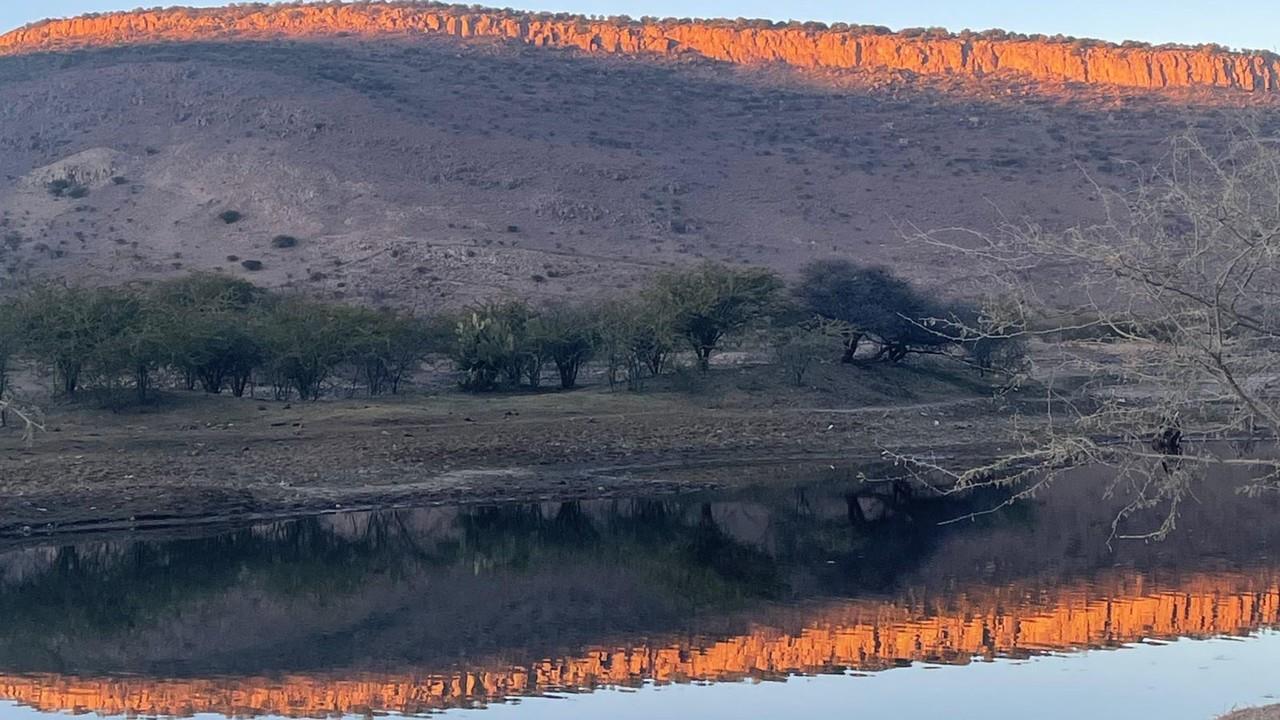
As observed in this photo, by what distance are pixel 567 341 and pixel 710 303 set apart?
4.23 m

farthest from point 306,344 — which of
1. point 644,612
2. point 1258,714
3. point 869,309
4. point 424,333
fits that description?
point 1258,714

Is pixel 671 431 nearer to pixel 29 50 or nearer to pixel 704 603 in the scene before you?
pixel 704 603

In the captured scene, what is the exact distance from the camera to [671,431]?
36500 mm

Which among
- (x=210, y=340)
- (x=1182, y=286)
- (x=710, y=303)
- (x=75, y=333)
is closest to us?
(x=1182, y=286)

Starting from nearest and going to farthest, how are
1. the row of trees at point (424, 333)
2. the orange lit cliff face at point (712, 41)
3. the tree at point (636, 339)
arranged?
the row of trees at point (424, 333), the tree at point (636, 339), the orange lit cliff face at point (712, 41)

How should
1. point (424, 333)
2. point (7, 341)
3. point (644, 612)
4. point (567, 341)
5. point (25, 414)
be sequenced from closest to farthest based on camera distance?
point (25, 414) < point (644, 612) < point (7, 341) < point (424, 333) < point (567, 341)

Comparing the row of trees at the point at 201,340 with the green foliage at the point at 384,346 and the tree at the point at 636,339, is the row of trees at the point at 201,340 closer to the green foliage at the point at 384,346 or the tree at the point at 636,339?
the green foliage at the point at 384,346

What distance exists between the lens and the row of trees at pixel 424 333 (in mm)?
36344

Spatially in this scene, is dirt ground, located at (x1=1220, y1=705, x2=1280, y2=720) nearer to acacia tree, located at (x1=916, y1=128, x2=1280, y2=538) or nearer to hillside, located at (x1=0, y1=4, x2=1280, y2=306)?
acacia tree, located at (x1=916, y1=128, x2=1280, y2=538)

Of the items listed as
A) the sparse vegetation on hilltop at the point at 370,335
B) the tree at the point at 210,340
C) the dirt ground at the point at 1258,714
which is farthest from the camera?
the tree at the point at 210,340

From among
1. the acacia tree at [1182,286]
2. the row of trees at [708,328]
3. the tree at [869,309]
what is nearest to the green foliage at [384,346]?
the row of trees at [708,328]

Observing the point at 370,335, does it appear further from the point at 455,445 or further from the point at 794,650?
the point at 794,650

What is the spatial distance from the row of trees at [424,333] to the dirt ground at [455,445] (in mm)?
1303

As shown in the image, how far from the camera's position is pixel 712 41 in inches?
4166
